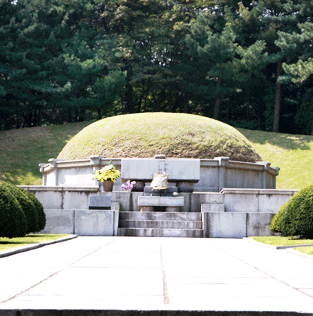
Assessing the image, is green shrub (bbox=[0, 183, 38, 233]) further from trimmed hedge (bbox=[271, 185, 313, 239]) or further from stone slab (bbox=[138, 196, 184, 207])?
trimmed hedge (bbox=[271, 185, 313, 239])

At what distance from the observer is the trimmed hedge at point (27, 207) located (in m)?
9.55

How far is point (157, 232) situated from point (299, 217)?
425cm

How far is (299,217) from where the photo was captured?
9.23 meters

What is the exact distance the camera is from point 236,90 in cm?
3934

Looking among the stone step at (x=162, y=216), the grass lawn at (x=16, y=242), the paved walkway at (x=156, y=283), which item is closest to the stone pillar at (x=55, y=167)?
the stone step at (x=162, y=216)

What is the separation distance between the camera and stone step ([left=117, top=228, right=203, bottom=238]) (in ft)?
38.5

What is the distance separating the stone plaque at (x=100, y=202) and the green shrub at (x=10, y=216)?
4079 millimetres

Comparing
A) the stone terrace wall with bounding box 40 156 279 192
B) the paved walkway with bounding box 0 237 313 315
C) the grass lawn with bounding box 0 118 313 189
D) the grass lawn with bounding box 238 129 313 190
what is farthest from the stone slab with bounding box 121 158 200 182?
the grass lawn with bounding box 0 118 313 189

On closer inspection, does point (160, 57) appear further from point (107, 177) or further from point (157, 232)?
point (157, 232)

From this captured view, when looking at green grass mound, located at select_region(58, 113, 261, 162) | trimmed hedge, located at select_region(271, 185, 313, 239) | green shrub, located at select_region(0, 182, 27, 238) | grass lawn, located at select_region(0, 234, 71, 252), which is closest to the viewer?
grass lawn, located at select_region(0, 234, 71, 252)

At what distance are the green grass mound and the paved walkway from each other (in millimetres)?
13652

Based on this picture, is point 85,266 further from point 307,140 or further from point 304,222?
point 307,140

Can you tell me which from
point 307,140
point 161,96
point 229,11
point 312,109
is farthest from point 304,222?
point 161,96

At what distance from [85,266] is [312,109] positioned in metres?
36.8
